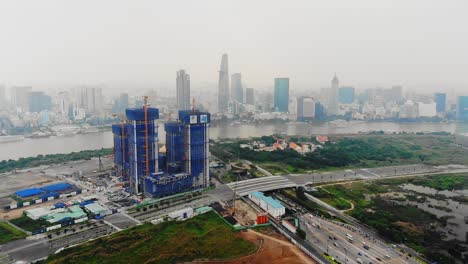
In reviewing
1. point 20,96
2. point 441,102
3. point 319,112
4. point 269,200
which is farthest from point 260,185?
point 441,102

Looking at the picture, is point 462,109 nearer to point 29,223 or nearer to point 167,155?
point 167,155

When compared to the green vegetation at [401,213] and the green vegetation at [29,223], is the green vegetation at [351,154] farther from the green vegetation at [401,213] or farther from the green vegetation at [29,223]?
the green vegetation at [29,223]

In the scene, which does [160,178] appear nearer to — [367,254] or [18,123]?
[367,254]

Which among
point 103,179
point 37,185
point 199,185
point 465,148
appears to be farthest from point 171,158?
point 465,148

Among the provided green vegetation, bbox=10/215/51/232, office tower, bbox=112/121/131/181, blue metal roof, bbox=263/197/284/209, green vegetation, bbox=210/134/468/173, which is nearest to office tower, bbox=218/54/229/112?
green vegetation, bbox=210/134/468/173

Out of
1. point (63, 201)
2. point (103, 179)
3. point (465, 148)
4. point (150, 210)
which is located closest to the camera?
point (150, 210)

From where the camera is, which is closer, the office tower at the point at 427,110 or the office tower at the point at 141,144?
the office tower at the point at 141,144

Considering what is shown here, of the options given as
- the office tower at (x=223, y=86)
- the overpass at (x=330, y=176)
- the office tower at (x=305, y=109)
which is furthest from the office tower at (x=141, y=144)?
the office tower at (x=305, y=109)
